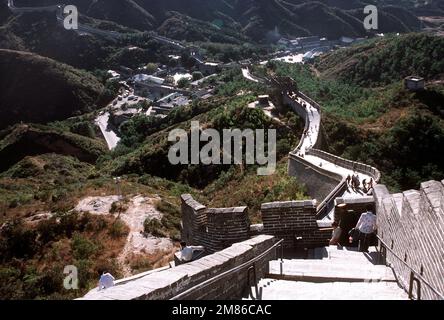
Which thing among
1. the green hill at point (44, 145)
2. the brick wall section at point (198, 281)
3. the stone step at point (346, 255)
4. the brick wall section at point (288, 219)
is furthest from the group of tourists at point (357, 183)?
the green hill at point (44, 145)

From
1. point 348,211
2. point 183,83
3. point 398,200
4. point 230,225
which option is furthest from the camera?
point 183,83

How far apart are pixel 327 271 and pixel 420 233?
6.59 feet

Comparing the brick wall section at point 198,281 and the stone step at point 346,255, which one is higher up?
the brick wall section at point 198,281

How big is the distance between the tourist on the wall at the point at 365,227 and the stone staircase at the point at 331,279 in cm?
18

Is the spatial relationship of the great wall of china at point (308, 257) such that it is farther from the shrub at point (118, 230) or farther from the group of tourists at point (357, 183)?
the shrub at point (118, 230)

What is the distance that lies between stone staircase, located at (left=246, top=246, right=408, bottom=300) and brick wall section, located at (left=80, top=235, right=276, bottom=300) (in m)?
0.35

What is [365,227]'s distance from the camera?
29.1ft

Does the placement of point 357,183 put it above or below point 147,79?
below

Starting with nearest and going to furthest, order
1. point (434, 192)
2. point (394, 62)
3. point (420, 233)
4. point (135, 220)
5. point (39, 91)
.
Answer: point (434, 192) < point (420, 233) < point (135, 220) < point (394, 62) < point (39, 91)

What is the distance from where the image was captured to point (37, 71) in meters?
69.7

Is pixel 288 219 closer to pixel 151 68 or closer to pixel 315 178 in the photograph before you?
pixel 315 178

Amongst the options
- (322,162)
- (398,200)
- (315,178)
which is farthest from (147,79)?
(398,200)

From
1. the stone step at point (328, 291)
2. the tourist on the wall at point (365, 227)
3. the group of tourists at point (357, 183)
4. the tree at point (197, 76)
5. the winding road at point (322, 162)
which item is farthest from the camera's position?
the tree at point (197, 76)

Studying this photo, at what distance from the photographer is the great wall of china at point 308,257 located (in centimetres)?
493
